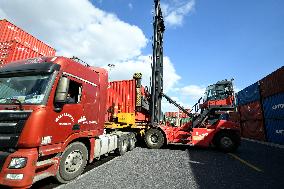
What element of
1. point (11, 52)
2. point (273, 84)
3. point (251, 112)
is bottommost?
point (251, 112)

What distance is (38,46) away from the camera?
1408 centimetres

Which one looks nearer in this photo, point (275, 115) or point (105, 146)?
point (105, 146)

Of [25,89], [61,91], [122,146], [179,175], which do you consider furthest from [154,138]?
[25,89]

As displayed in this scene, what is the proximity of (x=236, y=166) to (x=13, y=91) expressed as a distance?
7108 mm

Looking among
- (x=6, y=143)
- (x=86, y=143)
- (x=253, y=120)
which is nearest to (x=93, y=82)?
(x=86, y=143)

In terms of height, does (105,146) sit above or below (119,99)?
below

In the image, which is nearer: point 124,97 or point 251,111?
point 124,97

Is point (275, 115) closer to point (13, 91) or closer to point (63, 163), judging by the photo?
point (63, 163)

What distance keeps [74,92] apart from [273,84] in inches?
606

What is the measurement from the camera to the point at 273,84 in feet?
53.8

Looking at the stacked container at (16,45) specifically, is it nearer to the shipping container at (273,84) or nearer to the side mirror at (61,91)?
the side mirror at (61,91)

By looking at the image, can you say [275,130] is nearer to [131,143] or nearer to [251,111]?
[251,111]

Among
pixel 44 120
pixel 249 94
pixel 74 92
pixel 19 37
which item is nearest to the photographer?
pixel 44 120

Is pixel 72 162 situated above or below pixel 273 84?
below
